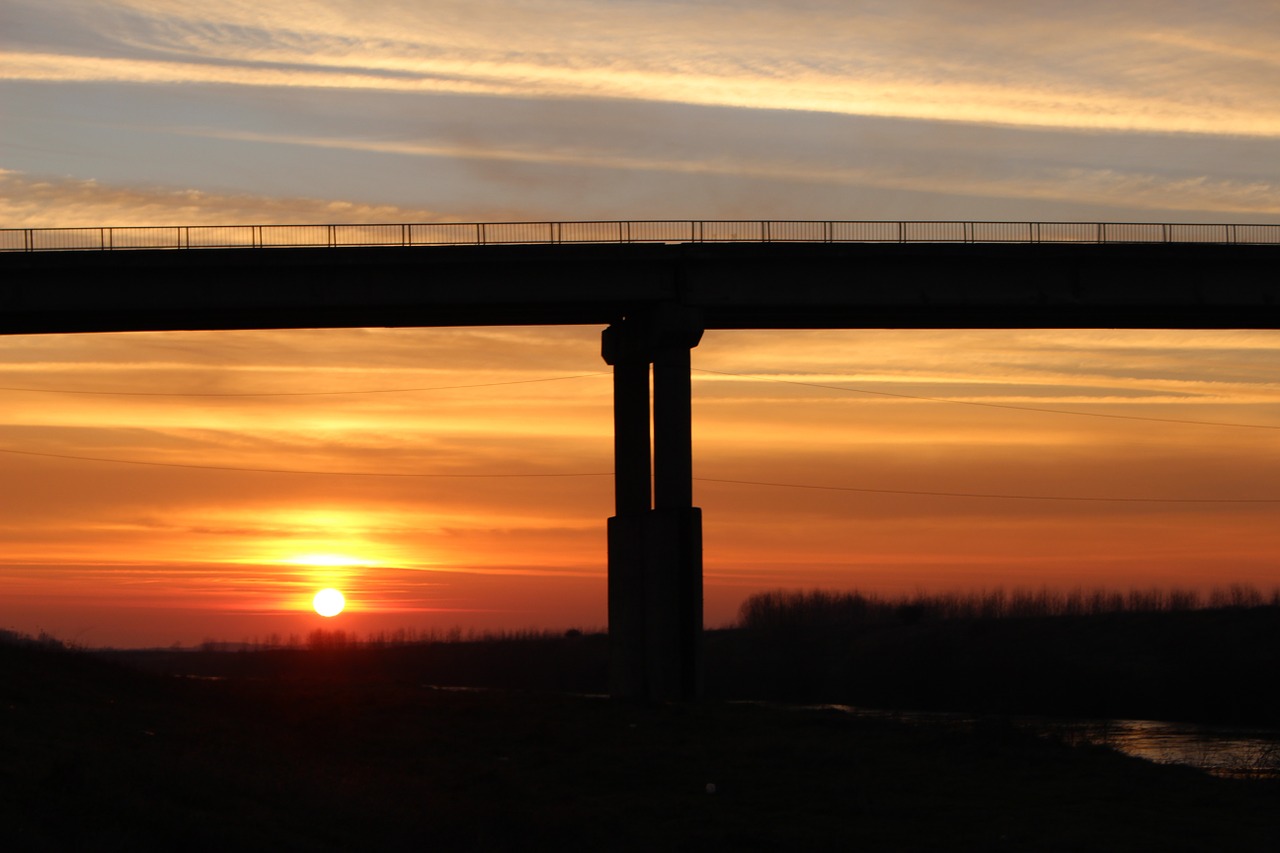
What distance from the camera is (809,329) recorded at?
5462cm

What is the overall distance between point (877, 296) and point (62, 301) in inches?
1105

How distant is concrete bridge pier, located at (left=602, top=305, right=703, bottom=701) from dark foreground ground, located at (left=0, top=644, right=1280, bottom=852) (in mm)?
6070

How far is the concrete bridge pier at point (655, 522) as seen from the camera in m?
47.7

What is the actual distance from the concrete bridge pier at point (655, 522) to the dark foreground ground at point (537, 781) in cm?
607

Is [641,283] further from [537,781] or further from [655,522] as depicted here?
[537,781]

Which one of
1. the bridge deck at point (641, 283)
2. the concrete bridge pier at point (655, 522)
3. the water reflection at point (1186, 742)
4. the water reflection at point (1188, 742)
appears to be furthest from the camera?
the bridge deck at point (641, 283)

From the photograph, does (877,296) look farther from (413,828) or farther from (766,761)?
(413,828)

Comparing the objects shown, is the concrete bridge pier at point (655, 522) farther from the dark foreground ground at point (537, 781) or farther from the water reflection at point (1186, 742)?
the water reflection at point (1186, 742)

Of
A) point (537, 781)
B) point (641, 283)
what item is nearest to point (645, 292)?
point (641, 283)

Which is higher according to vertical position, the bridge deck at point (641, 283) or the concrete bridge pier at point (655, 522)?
the bridge deck at point (641, 283)

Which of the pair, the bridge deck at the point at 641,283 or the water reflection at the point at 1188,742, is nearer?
the water reflection at the point at 1188,742

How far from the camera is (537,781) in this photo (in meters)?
30.0

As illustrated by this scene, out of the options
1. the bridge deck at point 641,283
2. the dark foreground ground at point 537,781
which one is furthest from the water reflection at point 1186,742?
the bridge deck at point 641,283

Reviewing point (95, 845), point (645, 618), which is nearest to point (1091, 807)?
point (95, 845)
